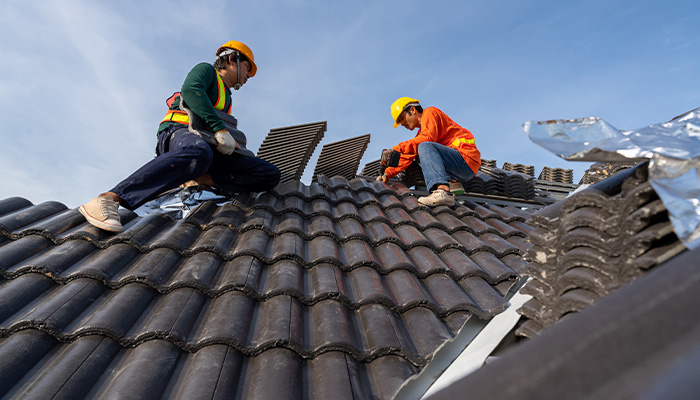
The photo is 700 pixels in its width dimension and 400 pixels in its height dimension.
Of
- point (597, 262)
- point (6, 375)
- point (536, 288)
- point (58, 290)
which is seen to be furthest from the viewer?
point (58, 290)

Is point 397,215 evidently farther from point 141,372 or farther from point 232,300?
point 141,372

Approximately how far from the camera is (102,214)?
293cm

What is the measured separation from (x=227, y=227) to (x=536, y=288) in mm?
2163

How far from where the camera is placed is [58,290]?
2.21 m

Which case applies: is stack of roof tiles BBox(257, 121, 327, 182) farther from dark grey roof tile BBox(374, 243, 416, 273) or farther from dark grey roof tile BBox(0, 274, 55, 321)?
dark grey roof tile BBox(0, 274, 55, 321)

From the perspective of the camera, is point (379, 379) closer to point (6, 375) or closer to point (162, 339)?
point (162, 339)

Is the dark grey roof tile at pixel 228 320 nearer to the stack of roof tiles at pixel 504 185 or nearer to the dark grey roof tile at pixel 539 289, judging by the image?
the dark grey roof tile at pixel 539 289

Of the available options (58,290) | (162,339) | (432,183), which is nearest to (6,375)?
(162,339)

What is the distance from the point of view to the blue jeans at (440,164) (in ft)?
14.9

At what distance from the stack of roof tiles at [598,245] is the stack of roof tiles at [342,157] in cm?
382

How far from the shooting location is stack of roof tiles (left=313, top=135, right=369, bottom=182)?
547cm

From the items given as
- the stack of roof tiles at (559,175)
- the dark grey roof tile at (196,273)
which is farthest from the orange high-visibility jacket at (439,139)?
the stack of roof tiles at (559,175)

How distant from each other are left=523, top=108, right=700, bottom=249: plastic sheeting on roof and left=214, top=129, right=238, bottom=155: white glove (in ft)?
8.67

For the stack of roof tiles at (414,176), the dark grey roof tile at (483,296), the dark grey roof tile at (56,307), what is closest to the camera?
the dark grey roof tile at (56,307)
